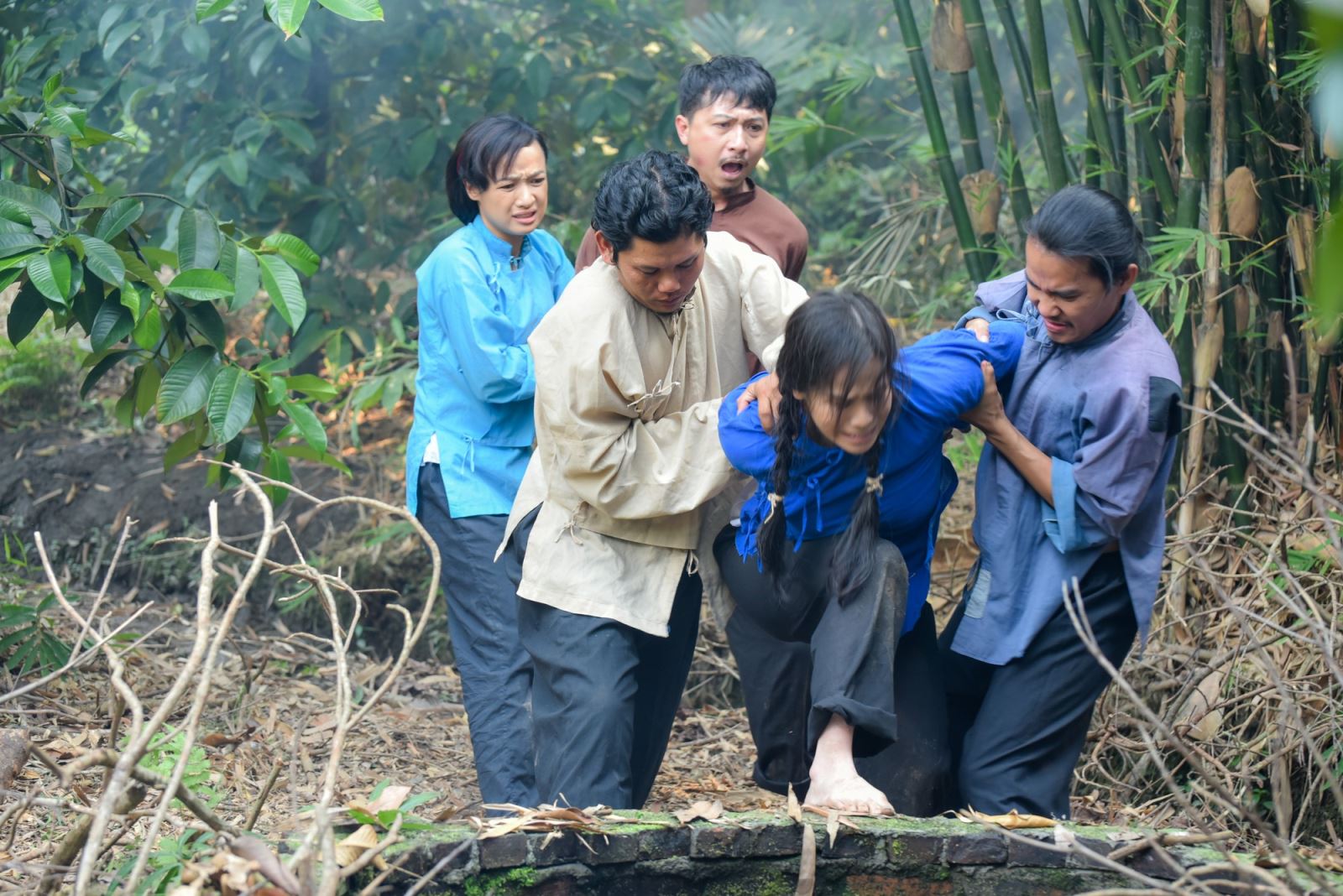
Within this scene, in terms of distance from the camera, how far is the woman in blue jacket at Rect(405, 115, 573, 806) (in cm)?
365

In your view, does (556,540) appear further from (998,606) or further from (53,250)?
(53,250)

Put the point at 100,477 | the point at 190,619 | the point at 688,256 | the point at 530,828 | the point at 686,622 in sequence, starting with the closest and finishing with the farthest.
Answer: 1. the point at 530,828
2. the point at 688,256
3. the point at 686,622
4. the point at 190,619
5. the point at 100,477

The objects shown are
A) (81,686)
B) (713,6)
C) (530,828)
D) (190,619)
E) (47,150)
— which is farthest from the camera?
(713,6)

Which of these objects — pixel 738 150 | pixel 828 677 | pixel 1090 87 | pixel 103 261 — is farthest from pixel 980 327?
pixel 103 261

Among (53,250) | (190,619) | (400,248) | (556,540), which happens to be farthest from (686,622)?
(400,248)

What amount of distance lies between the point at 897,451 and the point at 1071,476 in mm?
344

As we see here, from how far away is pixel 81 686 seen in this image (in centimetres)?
438

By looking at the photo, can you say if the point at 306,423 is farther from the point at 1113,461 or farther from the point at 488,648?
the point at 1113,461

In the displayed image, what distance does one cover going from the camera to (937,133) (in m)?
4.05

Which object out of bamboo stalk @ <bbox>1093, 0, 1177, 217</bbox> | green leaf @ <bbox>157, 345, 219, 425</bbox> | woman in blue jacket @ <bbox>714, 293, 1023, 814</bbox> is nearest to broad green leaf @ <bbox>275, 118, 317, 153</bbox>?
green leaf @ <bbox>157, 345, 219, 425</bbox>

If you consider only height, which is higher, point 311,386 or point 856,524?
point 311,386

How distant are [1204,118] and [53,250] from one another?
2877 mm

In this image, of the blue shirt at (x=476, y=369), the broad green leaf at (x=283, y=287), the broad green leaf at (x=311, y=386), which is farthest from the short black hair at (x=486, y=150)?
the broad green leaf at (x=311, y=386)

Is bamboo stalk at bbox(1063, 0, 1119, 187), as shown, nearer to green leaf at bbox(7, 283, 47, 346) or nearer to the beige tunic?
the beige tunic
